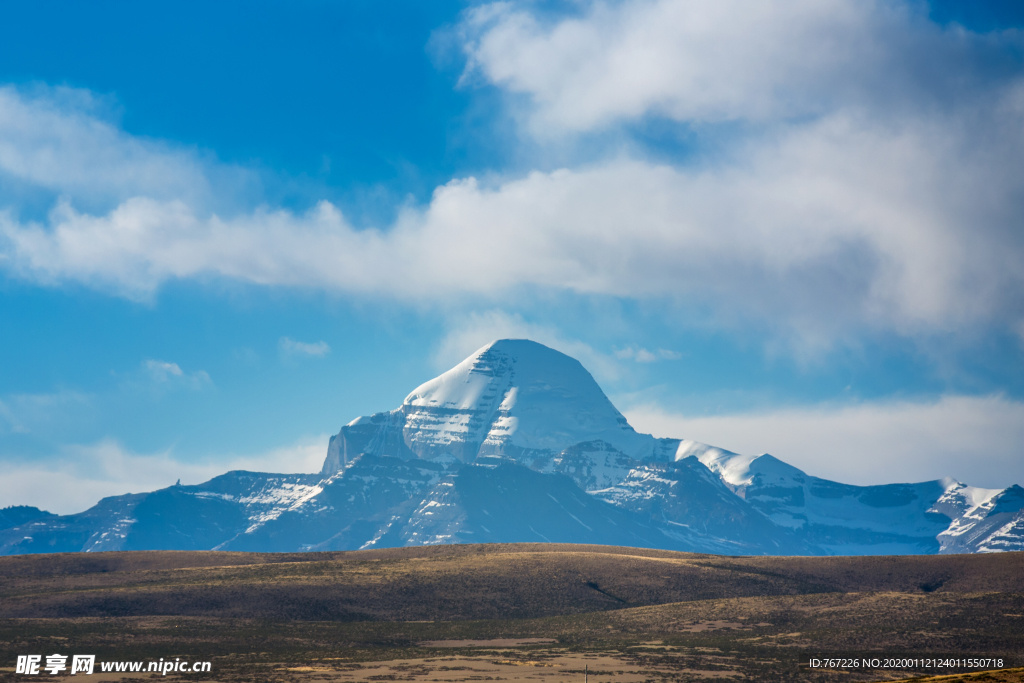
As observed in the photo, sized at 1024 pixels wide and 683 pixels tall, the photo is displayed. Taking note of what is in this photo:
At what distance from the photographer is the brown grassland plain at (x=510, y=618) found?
103500 mm

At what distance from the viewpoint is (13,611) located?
14100 centimetres

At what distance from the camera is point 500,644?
5079 inches

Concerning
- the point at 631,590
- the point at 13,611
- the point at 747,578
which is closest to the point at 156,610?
the point at 13,611

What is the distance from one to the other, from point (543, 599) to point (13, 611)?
3262 inches

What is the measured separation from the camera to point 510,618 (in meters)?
156

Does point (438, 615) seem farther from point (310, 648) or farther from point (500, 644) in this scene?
point (310, 648)

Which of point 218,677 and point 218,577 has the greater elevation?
point 218,577

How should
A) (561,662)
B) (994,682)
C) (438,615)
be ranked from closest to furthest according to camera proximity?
(994,682) → (561,662) → (438,615)

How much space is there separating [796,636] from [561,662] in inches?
1651

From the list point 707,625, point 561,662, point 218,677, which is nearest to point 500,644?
point 561,662

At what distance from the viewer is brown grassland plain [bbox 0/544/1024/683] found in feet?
340

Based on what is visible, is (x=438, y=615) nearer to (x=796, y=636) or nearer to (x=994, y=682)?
(x=796, y=636)

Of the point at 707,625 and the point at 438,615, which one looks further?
the point at 438,615

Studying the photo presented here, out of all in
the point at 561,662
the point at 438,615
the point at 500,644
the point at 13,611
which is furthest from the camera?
the point at 438,615
